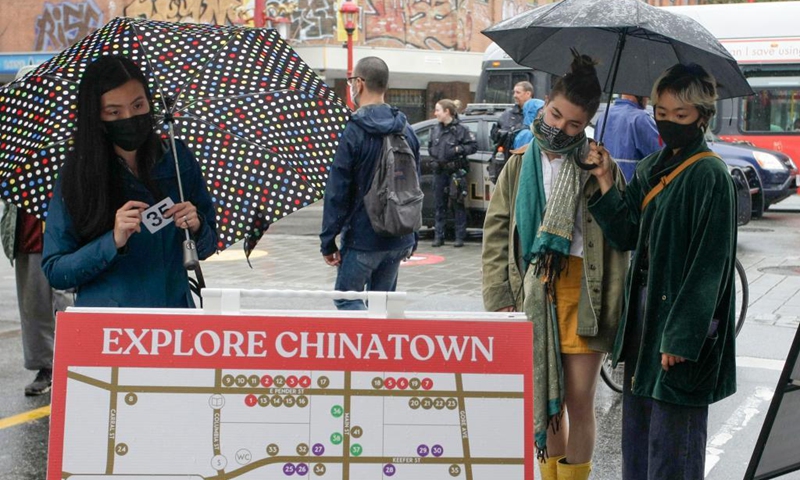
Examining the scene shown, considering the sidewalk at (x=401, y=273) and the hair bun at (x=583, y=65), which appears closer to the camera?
the hair bun at (x=583, y=65)

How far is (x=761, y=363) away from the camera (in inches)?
286

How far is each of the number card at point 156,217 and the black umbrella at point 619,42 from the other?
1.51m

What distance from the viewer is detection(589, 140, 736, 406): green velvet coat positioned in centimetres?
328

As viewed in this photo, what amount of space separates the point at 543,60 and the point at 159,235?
1.91 m

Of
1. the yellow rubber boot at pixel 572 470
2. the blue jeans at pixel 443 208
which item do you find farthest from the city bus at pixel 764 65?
the yellow rubber boot at pixel 572 470

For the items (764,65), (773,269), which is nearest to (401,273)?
(773,269)

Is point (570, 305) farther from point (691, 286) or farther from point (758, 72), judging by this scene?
point (758, 72)

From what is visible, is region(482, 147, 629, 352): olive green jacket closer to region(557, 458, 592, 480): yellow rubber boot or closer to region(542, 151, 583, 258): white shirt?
region(542, 151, 583, 258): white shirt

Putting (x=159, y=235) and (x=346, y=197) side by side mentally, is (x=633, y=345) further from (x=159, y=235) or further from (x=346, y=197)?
(x=346, y=197)

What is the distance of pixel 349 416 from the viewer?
7.97ft

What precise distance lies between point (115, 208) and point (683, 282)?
188cm

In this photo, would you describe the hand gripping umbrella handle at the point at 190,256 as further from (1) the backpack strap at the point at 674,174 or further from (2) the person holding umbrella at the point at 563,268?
(1) the backpack strap at the point at 674,174

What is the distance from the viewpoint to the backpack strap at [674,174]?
341 centimetres

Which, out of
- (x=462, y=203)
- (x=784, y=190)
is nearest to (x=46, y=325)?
(x=462, y=203)
